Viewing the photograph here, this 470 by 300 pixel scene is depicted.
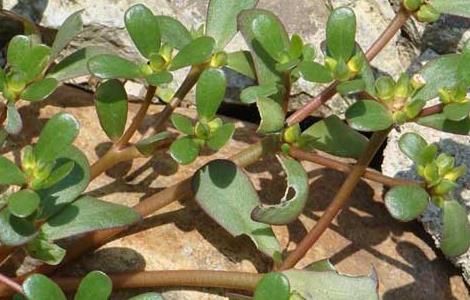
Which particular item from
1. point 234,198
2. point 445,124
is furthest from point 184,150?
point 445,124

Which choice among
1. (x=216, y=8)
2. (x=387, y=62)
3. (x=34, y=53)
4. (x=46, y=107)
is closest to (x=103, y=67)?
(x=34, y=53)

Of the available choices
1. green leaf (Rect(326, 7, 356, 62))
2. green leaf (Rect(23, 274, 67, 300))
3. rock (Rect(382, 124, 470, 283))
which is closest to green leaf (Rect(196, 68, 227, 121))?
green leaf (Rect(326, 7, 356, 62))

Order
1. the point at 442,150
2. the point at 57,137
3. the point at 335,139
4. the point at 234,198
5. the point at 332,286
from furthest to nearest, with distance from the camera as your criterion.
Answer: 1. the point at 442,150
2. the point at 335,139
3. the point at 234,198
4. the point at 332,286
5. the point at 57,137

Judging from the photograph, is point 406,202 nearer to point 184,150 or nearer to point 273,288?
point 273,288

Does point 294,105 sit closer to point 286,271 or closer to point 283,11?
point 283,11

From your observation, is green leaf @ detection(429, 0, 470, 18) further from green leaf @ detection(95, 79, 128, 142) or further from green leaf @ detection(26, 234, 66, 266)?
green leaf @ detection(26, 234, 66, 266)
